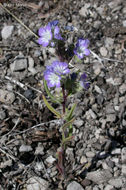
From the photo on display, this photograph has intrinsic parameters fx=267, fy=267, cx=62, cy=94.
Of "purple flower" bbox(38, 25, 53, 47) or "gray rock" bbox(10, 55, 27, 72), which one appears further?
"gray rock" bbox(10, 55, 27, 72)

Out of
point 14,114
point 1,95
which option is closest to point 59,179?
point 14,114

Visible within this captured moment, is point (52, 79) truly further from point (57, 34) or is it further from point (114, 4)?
point (114, 4)

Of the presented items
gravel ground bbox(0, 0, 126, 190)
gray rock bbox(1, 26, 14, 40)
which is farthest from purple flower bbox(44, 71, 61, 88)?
gray rock bbox(1, 26, 14, 40)

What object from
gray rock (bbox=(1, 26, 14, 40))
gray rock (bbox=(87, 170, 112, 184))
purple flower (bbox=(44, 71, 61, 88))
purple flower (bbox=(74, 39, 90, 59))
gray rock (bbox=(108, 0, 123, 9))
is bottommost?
gray rock (bbox=(87, 170, 112, 184))

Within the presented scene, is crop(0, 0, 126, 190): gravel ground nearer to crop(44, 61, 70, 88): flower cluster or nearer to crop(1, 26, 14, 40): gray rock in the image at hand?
crop(1, 26, 14, 40): gray rock

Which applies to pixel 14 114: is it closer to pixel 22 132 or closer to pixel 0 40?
pixel 22 132

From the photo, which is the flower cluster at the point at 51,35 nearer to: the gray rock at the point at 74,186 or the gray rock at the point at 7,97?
the gray rock at the point at 7,97

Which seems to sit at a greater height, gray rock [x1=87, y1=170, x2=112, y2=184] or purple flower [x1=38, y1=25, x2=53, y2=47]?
purple flower [x1=38, y1=25, x2=53, y2=47]
